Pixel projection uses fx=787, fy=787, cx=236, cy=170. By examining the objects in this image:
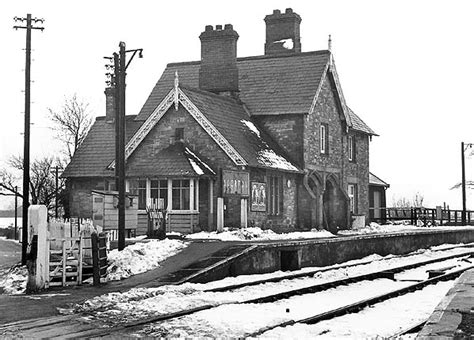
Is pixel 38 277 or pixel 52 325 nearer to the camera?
pixel 52 325

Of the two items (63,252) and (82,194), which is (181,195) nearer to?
(82,194)

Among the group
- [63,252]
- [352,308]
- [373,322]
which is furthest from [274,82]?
[373,322]

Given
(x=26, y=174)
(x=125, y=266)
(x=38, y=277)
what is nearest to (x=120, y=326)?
(x=38, y=277)

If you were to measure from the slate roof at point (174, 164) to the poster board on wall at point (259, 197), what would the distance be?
2.13 meters

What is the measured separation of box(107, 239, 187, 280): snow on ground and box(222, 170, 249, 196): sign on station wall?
8019 mm

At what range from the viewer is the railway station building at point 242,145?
30.4 m

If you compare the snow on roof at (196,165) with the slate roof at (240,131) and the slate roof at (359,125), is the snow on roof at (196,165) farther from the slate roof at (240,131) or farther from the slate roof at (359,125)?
the slate roof at (359,125)

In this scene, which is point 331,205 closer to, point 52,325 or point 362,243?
point 362,243

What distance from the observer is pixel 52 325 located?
11648mm

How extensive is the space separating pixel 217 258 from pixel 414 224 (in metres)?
31.5

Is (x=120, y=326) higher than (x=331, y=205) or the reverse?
the reverse

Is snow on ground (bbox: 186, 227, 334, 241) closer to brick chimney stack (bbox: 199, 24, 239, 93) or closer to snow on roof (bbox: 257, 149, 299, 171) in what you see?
snow on roof (bbox: 257, 149, 299, 171)

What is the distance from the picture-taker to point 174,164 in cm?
3030

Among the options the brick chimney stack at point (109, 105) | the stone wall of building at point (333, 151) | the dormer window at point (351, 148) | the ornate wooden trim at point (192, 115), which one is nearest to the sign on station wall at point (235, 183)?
the ornate wooden trim at point (192, 115)
